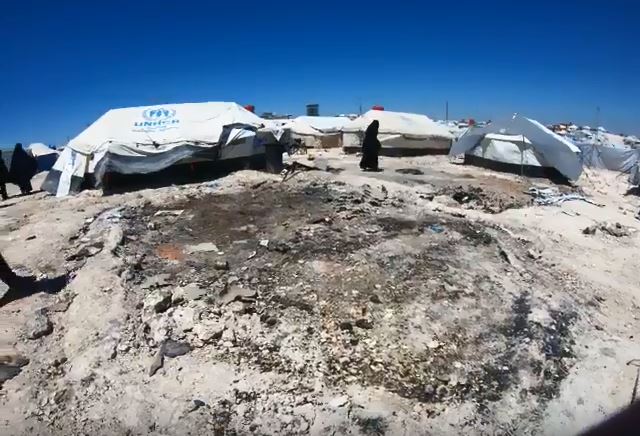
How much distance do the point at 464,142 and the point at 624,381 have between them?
12276mm

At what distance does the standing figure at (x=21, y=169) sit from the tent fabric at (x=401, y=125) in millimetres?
12238

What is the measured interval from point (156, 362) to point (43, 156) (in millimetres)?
21915

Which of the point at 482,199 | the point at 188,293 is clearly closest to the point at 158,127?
the point at 188,293

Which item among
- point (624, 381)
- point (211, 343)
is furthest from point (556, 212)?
point (211, 343)

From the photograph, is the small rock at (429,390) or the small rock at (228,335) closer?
the small rock at (429,390)

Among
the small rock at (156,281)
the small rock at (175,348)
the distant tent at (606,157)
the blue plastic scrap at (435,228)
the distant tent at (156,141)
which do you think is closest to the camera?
the small rock at (175,348)

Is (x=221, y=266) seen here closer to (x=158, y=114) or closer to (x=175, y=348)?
(x=175, y=348)

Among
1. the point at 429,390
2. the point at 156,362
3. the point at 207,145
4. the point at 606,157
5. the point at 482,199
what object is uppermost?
the point at 207,145

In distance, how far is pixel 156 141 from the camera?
1139cm

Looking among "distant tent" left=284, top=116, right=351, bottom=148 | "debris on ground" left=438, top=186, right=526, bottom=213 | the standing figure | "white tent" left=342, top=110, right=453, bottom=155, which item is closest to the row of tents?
the standing figure

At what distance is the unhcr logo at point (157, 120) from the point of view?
11961 mm

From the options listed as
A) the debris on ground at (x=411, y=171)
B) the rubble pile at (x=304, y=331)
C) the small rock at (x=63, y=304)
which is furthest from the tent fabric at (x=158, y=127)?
the small rock at (x=63, y=304)

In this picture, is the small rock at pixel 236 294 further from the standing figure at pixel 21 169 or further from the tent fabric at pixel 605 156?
the tent fabric at pixel 605 156

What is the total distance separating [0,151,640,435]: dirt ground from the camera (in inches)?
139
